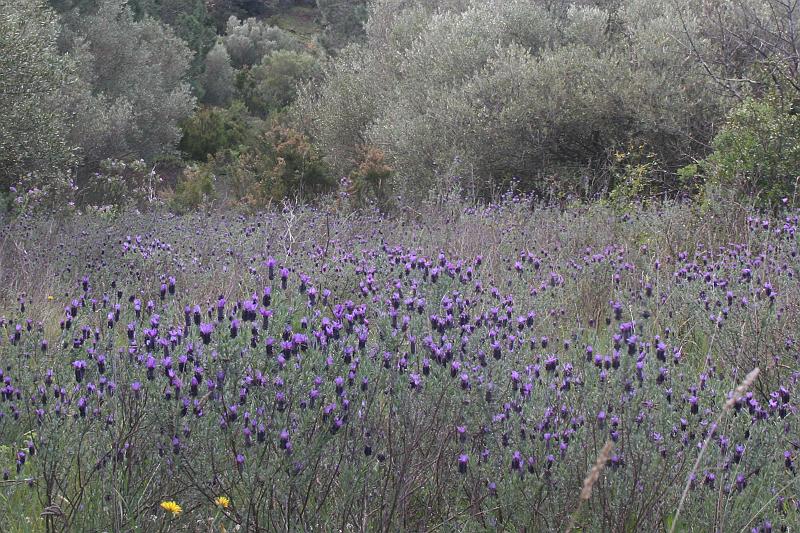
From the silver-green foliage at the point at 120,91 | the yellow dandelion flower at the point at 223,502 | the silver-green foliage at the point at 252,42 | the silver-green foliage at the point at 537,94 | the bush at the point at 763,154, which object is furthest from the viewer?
the silver-green foliage at the point at 252,42

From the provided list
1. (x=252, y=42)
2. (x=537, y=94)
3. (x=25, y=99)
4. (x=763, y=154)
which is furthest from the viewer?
(x=252, y=42)

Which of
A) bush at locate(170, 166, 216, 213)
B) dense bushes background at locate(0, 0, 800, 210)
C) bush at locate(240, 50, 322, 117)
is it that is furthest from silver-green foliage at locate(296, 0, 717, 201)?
bush at locate(240, 50, 322, 117)

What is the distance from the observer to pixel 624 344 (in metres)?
2.36

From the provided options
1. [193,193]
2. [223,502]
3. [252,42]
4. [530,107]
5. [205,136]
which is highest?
[530,107]

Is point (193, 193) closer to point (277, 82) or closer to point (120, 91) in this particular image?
point (120, 91)

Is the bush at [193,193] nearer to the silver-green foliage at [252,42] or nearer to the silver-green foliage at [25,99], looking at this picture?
the silver-green foliage at [25,99]

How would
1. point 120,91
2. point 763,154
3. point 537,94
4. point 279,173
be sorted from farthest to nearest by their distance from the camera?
point 120,91 < point 279,173 < point 537,94 < point 763,154

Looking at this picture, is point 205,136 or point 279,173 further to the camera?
point 205,136

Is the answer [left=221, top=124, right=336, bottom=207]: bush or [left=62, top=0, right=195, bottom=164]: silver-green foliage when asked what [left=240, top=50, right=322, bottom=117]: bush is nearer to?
[left=62, top=0, right=195, bottom=164]: silver-green foliage

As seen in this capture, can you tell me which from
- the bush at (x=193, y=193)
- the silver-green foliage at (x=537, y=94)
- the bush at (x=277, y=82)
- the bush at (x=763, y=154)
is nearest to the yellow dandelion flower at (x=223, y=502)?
the bush at (x=763, y=154)

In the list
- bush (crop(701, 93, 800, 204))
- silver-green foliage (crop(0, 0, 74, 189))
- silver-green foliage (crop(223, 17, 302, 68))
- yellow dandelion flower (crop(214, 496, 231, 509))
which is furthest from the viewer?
silver-green foliage (crop(223, 17, 302, 68))

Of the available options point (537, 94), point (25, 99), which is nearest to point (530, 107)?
point (537, 94)

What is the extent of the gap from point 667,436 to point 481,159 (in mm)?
9596

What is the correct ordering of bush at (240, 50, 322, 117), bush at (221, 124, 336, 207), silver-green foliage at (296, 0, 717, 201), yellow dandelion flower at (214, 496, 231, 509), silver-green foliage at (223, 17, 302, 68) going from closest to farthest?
yellow dandelion flower at (214, 496, 231, 509)
silver-green foliage at (296, 0, 717, 201)
bush at (221, 124, 336, 207)
bush at (240, 50, 322, 117)
silver-green foliage at (223, 17, 302, 68)
